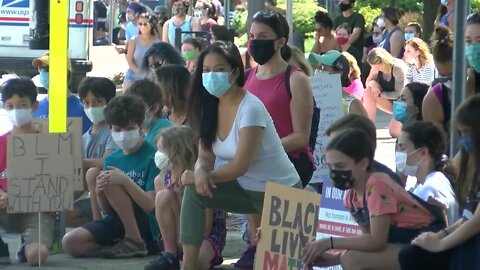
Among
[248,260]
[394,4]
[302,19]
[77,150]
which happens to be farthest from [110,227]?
[394,4]

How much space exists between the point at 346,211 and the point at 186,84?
2.18m

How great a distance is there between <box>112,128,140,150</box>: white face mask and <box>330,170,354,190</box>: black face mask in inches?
101

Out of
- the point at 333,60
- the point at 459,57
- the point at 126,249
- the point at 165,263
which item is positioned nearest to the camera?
the point at 459,57

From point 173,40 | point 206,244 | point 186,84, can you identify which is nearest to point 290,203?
point 206,244

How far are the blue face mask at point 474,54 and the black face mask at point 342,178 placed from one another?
1189 mm

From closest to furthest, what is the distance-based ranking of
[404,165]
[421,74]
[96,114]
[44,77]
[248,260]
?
[404,165] → [248,260] → [96,114] → [44,77] → [421,74]

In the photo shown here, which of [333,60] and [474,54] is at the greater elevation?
[474,54]

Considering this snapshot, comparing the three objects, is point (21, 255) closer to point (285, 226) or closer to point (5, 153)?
point (5, 153)

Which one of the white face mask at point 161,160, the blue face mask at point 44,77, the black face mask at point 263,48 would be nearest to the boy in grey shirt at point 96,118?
the white face mask at point 161,160

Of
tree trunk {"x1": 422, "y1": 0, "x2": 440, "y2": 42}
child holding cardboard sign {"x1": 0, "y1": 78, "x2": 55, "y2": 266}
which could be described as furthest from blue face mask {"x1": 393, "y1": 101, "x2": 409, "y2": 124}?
tree trunk {"x1": 422, "y1": 0, "x2": 440, "y2": 42}

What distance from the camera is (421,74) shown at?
12.2m

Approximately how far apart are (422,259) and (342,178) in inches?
→ 26.3

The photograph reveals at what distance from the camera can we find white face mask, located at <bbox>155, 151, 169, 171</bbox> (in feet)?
26.8

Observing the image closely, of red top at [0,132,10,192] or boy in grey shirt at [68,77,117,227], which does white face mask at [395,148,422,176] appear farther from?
red top at [0,132,10,192]
